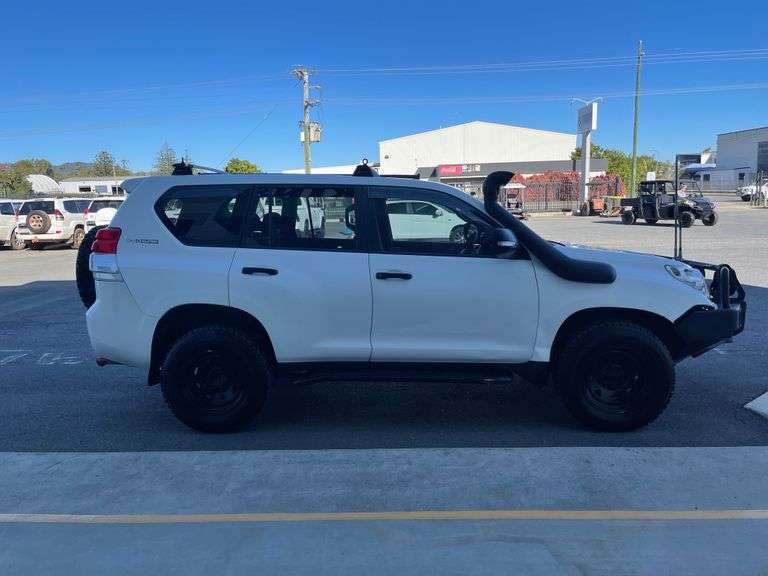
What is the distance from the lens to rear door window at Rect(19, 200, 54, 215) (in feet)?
68.4

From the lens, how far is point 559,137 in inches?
3046

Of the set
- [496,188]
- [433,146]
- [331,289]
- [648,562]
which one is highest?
[433,146]

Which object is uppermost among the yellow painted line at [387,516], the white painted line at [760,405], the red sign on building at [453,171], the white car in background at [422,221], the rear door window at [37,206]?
the red sign on building at [453,171]

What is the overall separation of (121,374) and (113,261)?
220 cm

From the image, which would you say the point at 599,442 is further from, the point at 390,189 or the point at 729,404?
the point at 390,189

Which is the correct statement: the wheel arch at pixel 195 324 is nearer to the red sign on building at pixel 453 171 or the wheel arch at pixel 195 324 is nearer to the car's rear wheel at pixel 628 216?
the car's rear wheel at pixel 628 216

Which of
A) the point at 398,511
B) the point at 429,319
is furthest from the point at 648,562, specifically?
the point at 429,319

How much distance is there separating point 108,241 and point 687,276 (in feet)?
13.9

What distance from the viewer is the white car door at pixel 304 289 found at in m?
4.42

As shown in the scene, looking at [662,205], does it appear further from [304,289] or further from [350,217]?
[304,289]

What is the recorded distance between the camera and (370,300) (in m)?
4.43

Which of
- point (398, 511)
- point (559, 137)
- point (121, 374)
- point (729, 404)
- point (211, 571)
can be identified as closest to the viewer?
point (211, 571)

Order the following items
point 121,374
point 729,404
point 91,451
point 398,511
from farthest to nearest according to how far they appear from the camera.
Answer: point 121,374
point 729,404
point 91,451
point 398,511

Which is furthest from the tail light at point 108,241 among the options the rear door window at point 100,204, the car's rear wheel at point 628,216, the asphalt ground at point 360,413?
the car's rear wheel at point 628,216
